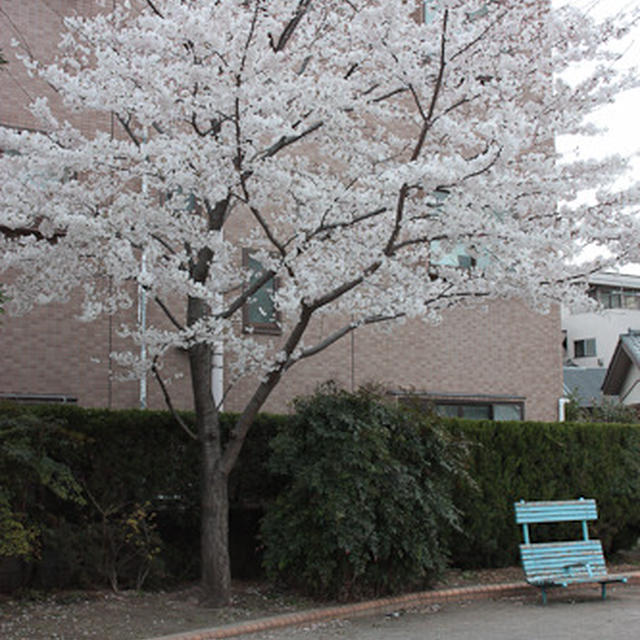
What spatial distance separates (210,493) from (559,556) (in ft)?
14.4

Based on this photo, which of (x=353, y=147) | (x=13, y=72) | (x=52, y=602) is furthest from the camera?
(x=13, y=72)

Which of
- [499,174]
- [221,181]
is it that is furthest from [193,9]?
[499,174]

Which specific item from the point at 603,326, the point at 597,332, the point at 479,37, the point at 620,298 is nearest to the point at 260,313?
the point at 479,37

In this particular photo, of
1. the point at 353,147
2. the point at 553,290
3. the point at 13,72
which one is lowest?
the point at 553,290

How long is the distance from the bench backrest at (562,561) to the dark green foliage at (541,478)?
1.00 m

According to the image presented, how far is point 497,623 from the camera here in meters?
8.98

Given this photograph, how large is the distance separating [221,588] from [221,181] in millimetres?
4130

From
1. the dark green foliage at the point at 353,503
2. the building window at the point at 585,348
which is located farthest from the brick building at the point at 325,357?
the building window at the point at 585,348

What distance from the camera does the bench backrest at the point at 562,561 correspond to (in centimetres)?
1048

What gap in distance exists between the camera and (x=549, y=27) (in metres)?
8.94

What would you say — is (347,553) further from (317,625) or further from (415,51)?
(415,51)

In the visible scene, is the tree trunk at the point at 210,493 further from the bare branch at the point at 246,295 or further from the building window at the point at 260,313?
the building window at the point at 260,313

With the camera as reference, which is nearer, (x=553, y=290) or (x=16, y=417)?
(x=16, y=417)

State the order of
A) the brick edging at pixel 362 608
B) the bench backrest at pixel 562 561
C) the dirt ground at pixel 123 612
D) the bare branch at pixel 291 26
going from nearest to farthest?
the dirt ground at pixel 123 612, the brick edging at pixel 362 608, the bare branch at pixel 291 26, the bench backrest at pixel 562 561
